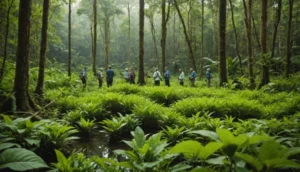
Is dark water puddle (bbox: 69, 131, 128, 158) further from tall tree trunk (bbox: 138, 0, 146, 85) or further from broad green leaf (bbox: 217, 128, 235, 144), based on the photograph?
tall tree trunk (bbox: 138, 0, 146, 85)

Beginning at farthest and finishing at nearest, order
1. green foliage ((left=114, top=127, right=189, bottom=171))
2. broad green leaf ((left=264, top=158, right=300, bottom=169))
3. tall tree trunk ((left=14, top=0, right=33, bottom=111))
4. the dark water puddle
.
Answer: tall tree trunk ((left=14, top=0, right=33, bottom=111)), the dark water puddle, green foliage ((left=114, top=127, right=189, bottom=171)), broad green leaf ((left=264, top=158, right=300, bottom=169))

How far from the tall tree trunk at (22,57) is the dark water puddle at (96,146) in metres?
2.42

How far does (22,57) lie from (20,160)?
5.22 m

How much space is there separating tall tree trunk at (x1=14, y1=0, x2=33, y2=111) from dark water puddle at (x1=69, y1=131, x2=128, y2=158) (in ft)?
7.93

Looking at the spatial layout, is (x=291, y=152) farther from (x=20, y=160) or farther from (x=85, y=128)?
(x=85, y=128)

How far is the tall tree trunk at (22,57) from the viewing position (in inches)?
266

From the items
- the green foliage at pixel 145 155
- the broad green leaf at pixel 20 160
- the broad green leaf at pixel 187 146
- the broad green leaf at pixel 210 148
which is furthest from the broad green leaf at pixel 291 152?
the broad green leaf at pixel 20 160

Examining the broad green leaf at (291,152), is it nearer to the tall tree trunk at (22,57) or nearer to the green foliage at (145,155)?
Answer: the green foliage at (145,155)

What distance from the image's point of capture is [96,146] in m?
5.63

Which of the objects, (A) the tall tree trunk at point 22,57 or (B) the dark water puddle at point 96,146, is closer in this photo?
(B) the dark water puddle at point 96,146

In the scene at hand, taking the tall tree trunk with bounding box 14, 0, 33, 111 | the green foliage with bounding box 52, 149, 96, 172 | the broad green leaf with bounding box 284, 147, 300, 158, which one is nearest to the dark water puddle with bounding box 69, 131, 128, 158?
the green foliage with bounding box 52, 149, 96, 172

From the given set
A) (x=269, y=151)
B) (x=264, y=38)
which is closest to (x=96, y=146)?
(x=269, y=151)

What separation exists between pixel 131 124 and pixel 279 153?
15.3 feet

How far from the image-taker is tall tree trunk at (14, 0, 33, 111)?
6744 mm
